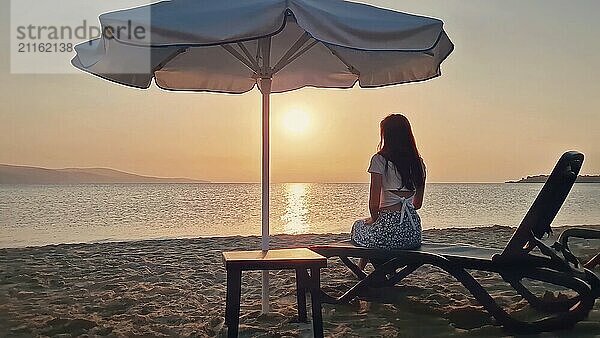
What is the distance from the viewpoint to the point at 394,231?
4348 millimetres

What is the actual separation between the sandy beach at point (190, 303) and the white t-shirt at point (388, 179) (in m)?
0.74

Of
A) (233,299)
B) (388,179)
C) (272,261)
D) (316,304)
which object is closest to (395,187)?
(388,179)

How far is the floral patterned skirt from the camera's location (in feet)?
14.2

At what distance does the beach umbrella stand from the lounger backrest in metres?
0.95

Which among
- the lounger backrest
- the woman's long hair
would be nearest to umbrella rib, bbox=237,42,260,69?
the woman's long hair

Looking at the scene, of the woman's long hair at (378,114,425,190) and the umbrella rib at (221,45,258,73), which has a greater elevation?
the umbrella rib at (221,45,258,73)

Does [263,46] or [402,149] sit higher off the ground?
[263,46]

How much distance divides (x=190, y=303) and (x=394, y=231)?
162 cm

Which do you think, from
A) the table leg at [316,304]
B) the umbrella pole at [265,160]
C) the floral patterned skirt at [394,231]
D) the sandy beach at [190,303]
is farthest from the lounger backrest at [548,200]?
the umbrella pole at [265,160]

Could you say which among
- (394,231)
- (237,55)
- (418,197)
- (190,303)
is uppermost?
(237,55)

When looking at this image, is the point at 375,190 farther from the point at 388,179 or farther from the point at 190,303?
the point at 190,303

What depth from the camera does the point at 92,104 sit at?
20781mm

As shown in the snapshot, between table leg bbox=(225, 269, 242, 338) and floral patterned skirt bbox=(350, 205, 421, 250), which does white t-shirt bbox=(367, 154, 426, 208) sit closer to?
floral patterned skirt bbox=(350, 205, 421, 250)

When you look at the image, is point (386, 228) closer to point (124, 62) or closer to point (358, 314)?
point (358, 314)
